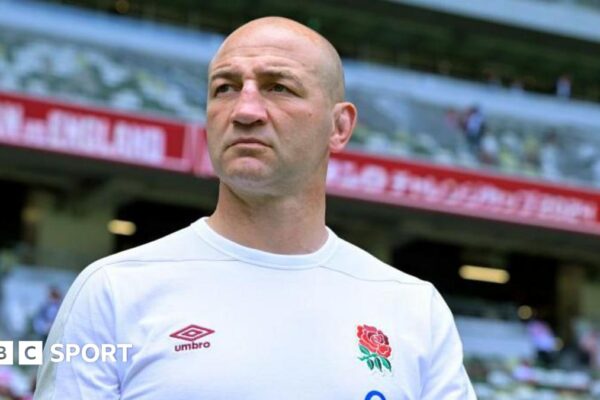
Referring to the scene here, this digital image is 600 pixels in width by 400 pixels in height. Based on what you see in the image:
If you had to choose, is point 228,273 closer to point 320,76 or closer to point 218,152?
point 218,152

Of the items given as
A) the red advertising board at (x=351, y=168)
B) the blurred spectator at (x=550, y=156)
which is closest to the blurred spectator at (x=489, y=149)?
the red advertising board at (x=351, y=168)

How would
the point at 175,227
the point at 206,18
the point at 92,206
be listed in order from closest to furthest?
the point at 92,206
the point at 175,227
the point at 206,18

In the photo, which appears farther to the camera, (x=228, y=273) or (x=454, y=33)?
(x=454, y=33)

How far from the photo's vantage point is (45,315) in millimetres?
17422

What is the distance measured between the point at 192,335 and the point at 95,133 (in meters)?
18.7

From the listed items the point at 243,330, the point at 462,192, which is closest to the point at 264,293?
the point at 243,330

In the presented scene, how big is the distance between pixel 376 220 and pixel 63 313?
22848mm

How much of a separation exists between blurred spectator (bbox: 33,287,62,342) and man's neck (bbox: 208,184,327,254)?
15.0 meters

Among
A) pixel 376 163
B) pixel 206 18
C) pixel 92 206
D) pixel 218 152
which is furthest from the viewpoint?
pixel 206 18

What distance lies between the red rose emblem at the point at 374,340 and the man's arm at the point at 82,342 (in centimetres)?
44

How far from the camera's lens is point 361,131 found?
23.2m

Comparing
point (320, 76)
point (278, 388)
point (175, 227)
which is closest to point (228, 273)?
point (278, 388)

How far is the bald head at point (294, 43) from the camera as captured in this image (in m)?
2.40

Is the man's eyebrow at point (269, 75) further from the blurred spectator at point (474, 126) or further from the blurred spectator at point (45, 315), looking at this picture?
the blurred spectator at point (474, 126)
